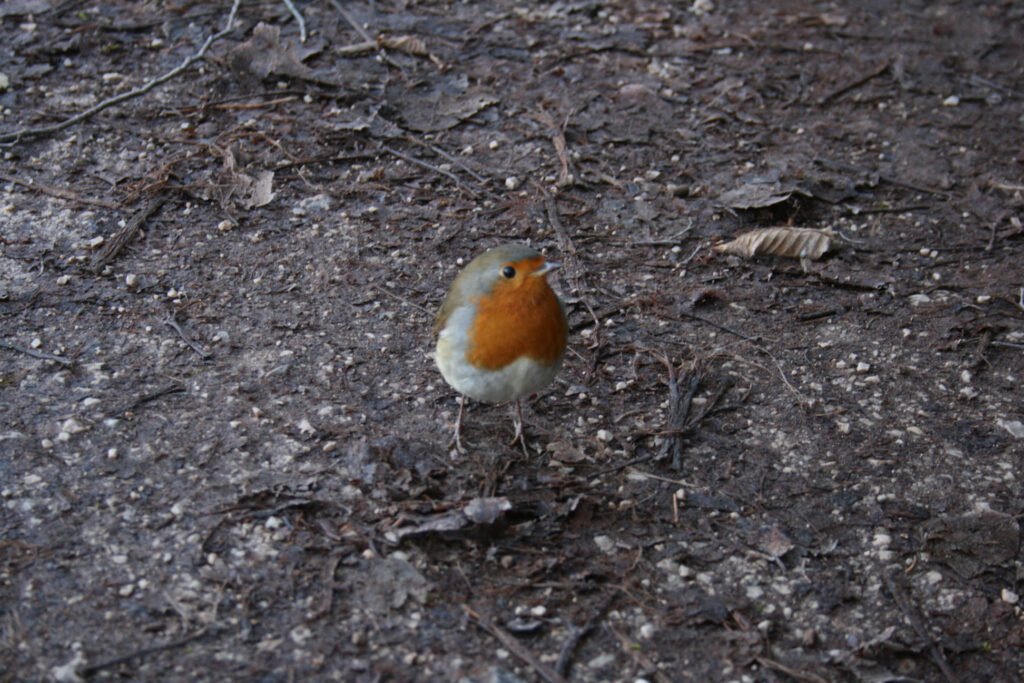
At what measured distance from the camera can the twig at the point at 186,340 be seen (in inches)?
156

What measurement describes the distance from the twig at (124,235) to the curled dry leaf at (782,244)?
245 cm

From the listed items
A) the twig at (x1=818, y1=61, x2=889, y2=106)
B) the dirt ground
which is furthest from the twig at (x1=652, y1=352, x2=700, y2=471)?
the twig at (x1=818, y1=61, x2=889, y2=106)

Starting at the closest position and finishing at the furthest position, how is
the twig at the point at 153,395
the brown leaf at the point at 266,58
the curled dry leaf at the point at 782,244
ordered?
the twig at the point at 153,395, the curled dry leaf at the point at 782,244, the brown leaf at the point at 266,58

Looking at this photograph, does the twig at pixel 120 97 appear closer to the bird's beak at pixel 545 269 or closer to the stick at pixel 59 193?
the stick at pixel 59 193

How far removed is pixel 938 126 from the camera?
5605 mm

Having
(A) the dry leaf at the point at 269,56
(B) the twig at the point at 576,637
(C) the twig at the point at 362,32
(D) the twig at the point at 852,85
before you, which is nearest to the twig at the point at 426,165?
(A) the dry leaf at the point at 269,56

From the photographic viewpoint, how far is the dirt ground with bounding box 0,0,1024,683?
3012 mm

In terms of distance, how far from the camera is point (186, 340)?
13.2ft

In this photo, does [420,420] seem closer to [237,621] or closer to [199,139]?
[237,621]

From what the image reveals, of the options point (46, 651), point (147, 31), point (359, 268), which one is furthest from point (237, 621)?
point (147, 31)

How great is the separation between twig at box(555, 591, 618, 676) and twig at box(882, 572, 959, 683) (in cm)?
83

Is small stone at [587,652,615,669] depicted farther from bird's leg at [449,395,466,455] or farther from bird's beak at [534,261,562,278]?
bird's beak at [534,261,562,278]

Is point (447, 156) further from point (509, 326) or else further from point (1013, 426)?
point (1013, 426)

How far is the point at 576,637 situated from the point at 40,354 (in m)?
2.21
